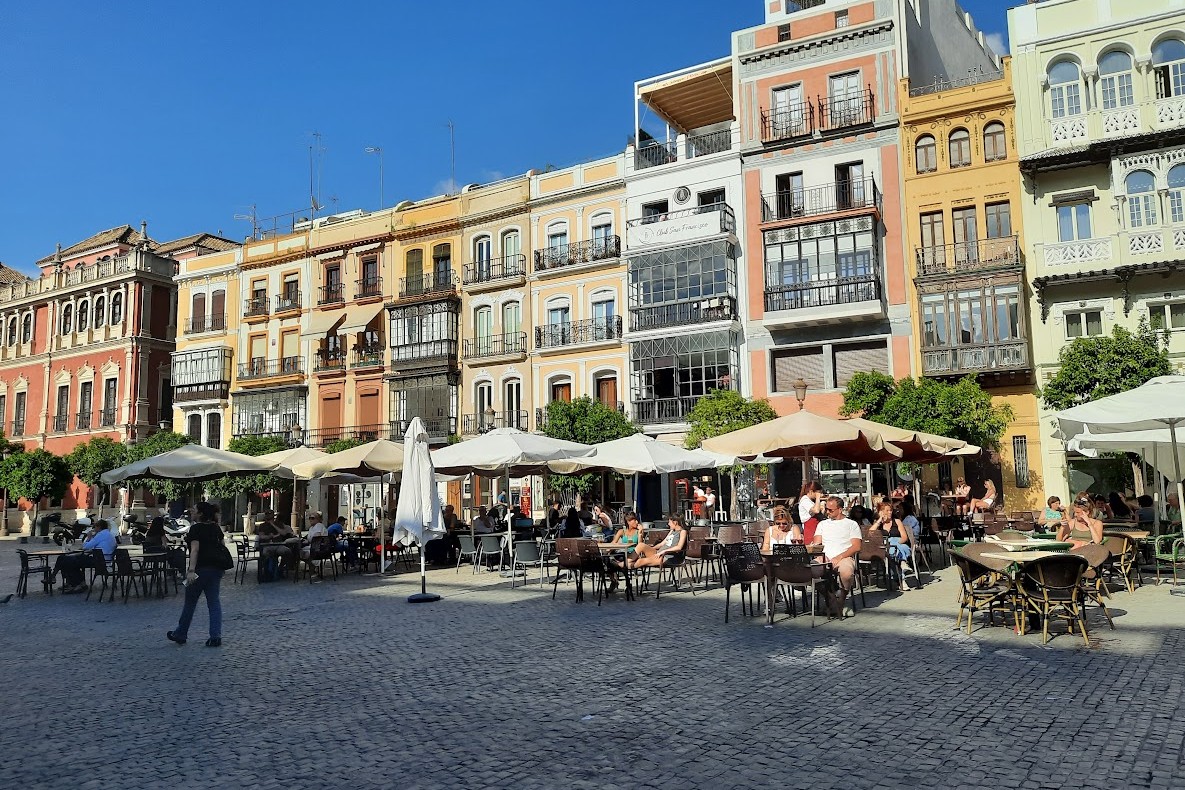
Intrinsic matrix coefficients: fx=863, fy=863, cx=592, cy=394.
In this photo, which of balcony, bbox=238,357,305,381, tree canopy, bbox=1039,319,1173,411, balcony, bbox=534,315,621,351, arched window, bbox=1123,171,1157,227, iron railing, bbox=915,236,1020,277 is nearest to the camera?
tree canopy, bbox=1039,319,1173,411

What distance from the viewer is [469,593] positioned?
47.0 feet

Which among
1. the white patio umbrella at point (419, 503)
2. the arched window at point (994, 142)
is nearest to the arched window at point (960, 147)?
the arched window at point (994, 142)

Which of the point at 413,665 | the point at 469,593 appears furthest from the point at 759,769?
the point at 469,593

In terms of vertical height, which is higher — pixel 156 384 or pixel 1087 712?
pixel 156 384

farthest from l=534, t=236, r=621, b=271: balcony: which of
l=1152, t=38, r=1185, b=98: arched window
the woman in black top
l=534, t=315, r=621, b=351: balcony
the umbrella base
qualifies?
the woman in black top

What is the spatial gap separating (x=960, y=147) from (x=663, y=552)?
20733 millimetres

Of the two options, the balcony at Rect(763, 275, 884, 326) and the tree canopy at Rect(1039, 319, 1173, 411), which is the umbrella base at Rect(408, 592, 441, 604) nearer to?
the tree canopy at Rect(1039, 319, 1173, 411)

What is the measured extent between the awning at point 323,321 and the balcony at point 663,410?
16218 millimetres

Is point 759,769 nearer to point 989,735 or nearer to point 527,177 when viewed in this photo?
point 989,735

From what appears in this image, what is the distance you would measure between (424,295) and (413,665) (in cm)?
3098

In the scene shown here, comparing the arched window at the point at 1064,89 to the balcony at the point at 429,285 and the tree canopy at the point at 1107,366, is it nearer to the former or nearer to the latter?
the tree canopy at the point at 1107,366

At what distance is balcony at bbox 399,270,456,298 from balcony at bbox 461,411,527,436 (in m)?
5.64

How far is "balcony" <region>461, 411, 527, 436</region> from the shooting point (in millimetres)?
34681

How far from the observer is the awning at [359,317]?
1528 inches
